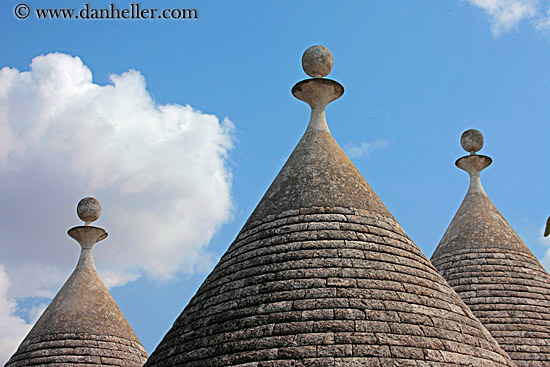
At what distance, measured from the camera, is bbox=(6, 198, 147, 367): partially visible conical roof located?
1550 cm

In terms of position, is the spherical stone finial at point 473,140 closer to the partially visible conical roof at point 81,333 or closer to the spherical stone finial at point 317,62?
the spherical stone finial at point 317,62

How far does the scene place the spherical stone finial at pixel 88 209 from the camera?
18.0m

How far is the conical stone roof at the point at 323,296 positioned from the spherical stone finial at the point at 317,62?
1.41 metres

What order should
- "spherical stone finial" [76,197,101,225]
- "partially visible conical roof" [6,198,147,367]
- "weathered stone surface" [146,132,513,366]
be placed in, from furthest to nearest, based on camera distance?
"spherical stone finial" [76,197,101,225], "partially visible conical roof" [6,198,147,367], "weathered stone surface" [146,132,513,366]

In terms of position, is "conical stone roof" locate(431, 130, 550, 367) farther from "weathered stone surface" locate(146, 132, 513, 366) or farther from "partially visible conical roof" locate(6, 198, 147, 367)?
"partially visible conical roof" locate(6, 198, 147, 367)

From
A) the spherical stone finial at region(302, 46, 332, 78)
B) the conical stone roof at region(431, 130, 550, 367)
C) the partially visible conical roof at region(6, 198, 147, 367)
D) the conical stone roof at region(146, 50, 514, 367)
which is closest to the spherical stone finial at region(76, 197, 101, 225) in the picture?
the partially visible conical roof at region(6, 198, 147, 367)

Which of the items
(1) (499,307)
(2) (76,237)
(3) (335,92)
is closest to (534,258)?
(1) (499,307)

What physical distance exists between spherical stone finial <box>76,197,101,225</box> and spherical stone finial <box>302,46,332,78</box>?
7370mm

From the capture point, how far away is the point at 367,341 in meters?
8.92

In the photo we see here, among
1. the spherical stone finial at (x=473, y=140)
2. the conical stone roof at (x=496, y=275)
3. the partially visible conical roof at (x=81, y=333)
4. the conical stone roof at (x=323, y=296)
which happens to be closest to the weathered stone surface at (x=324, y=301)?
the conical stone roof at (x=323, y=296)

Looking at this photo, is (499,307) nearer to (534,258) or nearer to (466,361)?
(534,258)

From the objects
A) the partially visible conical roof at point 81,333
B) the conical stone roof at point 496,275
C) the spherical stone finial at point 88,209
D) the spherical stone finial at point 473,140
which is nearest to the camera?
the conical stone roof at point 496,275

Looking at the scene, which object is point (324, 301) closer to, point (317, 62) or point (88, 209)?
point (317, 62)

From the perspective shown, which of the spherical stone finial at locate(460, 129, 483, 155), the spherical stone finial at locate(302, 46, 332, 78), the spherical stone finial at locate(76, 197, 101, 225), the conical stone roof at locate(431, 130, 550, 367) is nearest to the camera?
the spherical stone finial at locate(302, 46, 332, 78)
